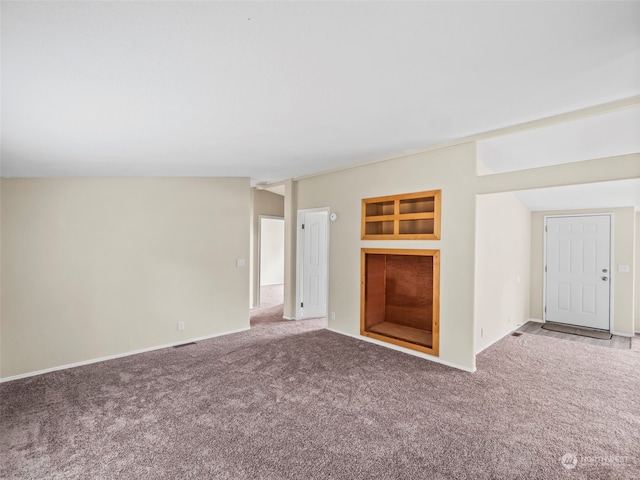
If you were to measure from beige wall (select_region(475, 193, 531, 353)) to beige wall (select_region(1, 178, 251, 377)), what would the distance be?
347 cm

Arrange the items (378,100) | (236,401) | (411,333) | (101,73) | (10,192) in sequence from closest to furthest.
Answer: (101,73) → (378,100) → (236,401) → (10,192) → (411,333)

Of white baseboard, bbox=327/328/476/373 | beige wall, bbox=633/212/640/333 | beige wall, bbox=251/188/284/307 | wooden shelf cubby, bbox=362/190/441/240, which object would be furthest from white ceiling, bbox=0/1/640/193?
beige wall, bbox=633/212/640/333

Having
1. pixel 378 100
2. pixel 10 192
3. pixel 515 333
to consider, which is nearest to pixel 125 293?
pixel 10 192

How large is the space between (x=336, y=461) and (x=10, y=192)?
4.22m

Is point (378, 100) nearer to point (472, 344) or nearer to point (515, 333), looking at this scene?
point (472, 344)

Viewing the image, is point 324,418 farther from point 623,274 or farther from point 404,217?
point 623,274

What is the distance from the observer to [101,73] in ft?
5.38

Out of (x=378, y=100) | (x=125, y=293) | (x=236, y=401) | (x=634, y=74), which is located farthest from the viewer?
(x=125, y=293)

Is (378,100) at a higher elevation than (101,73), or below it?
higher

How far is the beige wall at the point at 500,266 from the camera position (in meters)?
Answer: 4.04

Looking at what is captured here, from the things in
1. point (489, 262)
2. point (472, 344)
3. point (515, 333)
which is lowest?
point (515, 333)

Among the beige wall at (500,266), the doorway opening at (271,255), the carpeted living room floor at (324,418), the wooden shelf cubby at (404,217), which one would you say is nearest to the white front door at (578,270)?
the beige wall at (500,266)

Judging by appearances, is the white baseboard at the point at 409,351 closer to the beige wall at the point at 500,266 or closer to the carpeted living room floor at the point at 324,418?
the carpeted living room floor at the point at 324,418

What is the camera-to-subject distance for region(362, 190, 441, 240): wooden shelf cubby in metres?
3.92
